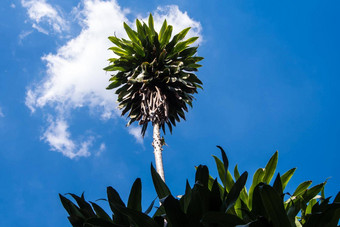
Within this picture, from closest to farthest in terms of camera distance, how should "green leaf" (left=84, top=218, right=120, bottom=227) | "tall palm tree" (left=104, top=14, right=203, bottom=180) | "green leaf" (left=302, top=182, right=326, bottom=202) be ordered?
"green leaf" (left=84, top=218, right=120, bottom=227) → "green leaf" (left=302, top=182, right=326, bottom=202) → "tall palm tree" (left=104, top=14, right=203, bottom=180)

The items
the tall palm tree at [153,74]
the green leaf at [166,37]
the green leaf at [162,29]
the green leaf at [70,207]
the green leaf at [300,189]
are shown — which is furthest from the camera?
the green leaf at [162,29]

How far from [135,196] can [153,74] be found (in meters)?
6.22

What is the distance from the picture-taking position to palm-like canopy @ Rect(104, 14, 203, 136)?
7.14 metres

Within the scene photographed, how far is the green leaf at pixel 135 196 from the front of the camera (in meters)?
1.27

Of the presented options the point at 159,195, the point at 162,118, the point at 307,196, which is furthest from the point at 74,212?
the point at 162,118

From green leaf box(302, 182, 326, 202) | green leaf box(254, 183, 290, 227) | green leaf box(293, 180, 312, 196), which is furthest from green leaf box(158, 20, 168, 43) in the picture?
green leaf box(254, 183, 290, 227)

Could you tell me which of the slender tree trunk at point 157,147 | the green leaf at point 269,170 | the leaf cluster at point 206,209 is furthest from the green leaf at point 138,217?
the slender tree trunk at point 157,147

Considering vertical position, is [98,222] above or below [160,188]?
below

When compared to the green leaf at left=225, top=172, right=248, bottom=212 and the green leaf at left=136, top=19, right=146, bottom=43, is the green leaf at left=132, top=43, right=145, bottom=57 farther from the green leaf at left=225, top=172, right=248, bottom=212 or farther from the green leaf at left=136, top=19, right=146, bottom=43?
the green leaf at left=225, top=172, right=248, bottom=212

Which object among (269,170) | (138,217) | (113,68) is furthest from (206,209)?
(113,68)

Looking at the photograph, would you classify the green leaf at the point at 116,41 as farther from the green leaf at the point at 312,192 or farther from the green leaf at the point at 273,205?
the green leaf at the point at 273,205

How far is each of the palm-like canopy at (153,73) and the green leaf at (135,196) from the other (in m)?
5.58

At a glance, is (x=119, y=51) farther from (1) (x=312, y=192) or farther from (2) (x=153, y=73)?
(1) (x=312, y=192)

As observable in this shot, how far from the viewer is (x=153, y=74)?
7.34m
